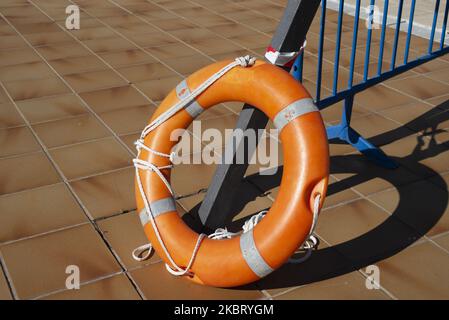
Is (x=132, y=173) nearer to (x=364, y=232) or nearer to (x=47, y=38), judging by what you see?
(x=364, y=232)

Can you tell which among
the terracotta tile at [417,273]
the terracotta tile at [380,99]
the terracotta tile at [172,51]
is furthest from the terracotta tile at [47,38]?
the terracotta tile at [417,273]

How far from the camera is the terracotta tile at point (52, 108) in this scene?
4.61 meters

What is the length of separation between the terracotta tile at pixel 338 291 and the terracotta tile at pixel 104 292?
0.68 metres

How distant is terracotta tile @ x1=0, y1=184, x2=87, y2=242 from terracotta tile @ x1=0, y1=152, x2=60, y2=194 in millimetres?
76

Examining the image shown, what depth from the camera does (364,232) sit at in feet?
10.9

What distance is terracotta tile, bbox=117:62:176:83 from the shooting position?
5371 millimetres

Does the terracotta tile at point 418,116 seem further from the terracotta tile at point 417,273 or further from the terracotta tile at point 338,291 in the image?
the terracotta tile at point 338,291

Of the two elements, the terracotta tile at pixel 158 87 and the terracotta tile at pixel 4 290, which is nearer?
the terracotta tile at pixel 4 290

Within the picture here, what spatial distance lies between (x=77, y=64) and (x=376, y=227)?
3.34 metres

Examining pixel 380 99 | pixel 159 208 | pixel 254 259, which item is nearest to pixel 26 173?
pixel 159 208

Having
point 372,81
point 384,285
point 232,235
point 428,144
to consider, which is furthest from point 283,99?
point 428,144

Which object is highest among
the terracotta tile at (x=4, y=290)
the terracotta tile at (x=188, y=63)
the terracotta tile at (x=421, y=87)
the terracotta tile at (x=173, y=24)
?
the terracotta tile at (x=173, y=24)

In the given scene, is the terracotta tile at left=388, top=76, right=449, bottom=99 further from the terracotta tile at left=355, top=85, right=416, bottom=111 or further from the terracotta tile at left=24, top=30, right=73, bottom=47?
the terracotta tile at left=24, top=30, right=73, bottom=47
